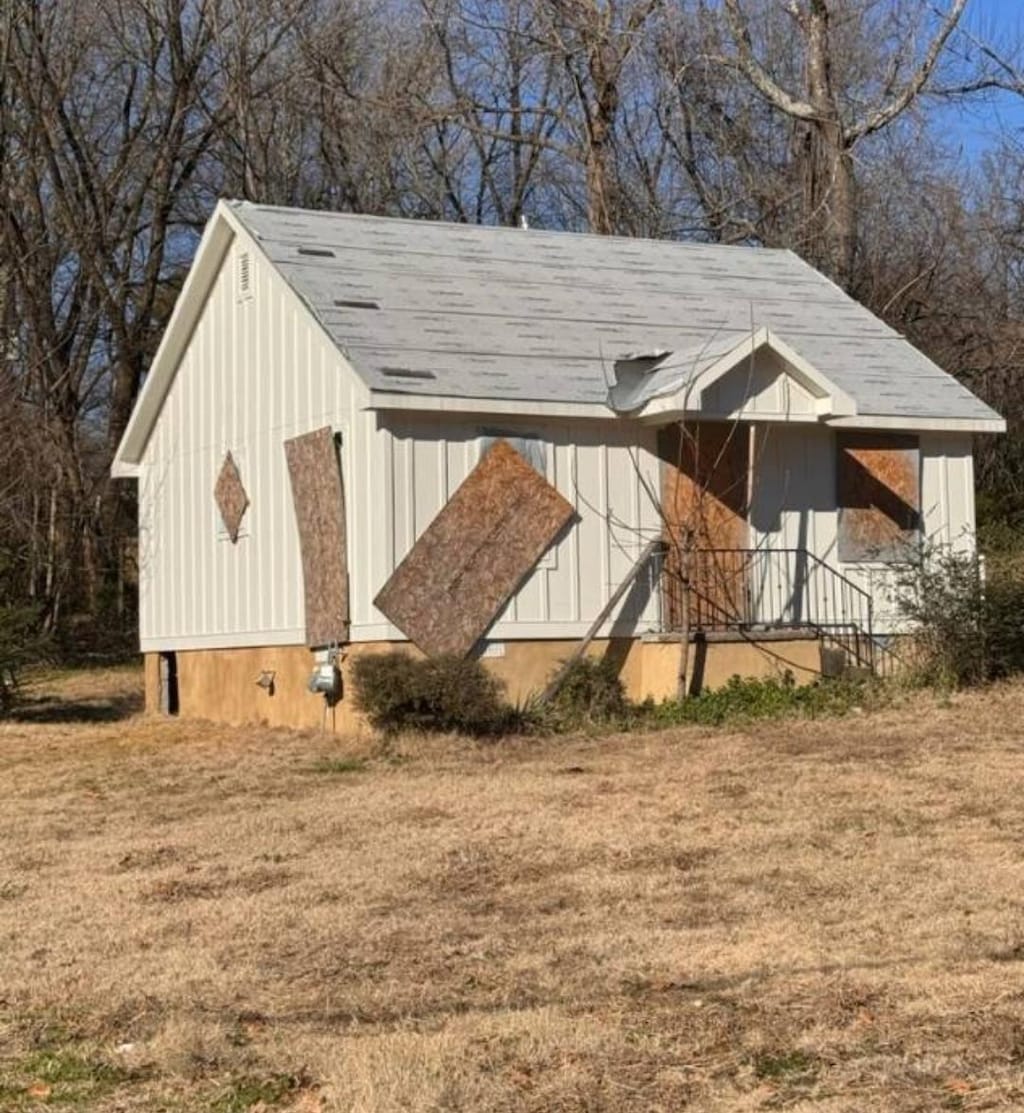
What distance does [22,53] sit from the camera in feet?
107

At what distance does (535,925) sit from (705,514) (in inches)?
365

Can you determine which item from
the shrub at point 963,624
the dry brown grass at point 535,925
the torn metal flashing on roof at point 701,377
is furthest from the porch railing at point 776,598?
the dry brown grass at point 535,925

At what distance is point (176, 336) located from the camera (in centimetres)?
2123

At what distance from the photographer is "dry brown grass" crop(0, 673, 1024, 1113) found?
6.55 meters

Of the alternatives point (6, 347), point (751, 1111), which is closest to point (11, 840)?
point (751, 1111)

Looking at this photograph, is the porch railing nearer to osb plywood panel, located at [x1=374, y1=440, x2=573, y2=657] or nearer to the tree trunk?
osb plywood panel, located at [x1=374, y1=440, x2=573, y2=657]

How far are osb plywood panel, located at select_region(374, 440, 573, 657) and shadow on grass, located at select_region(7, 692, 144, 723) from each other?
19.7ft

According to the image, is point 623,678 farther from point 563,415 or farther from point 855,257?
point 855,257

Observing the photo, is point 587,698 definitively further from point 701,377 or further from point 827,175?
point 827,175

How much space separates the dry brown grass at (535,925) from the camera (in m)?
6.55

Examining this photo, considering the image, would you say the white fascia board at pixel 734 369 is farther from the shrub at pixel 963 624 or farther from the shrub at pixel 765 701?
the shrub at pixel 765 701

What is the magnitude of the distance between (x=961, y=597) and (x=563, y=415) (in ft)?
13.1

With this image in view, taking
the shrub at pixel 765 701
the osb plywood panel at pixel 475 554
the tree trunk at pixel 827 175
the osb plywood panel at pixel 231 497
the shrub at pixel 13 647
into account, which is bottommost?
the shrub at pixel 765 701

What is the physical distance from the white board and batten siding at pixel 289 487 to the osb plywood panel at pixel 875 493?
7.56ft
